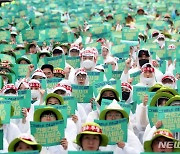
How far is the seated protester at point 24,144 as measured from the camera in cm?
840

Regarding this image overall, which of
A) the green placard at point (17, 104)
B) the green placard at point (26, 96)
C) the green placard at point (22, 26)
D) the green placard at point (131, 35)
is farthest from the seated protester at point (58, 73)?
the green placard at point (22, 26)

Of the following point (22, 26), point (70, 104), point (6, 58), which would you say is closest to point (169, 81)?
point (70, 104)

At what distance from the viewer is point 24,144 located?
8438 millimetres

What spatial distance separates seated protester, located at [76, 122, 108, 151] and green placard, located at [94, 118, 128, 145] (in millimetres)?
512

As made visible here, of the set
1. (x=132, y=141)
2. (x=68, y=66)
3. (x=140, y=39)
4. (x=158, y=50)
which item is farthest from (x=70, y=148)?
(x=140, y=39)

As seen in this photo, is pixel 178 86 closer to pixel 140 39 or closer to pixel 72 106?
pixel 72 106

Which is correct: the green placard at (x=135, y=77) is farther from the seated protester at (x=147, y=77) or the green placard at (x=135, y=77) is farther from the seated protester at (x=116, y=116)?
the seated protester at (x=116, y=116)

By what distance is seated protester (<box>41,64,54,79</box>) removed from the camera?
13.8 m

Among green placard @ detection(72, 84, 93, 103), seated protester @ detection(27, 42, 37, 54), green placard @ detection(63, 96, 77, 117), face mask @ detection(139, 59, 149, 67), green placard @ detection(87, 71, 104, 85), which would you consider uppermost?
seated protester @ detection(27, 42, 37, 54)

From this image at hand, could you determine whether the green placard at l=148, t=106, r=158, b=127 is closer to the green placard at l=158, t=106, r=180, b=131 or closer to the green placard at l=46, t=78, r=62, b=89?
the green placard at l=158, t=106, r=180, b=131

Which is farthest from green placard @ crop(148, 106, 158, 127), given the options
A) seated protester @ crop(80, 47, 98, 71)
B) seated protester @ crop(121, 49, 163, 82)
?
seated protester @ crop(80, 47, 98, 71)

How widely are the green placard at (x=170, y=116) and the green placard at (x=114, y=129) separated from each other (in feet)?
1.84

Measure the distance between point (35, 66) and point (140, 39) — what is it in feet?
16.9

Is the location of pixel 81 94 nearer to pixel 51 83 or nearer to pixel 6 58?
pixel 51 83
